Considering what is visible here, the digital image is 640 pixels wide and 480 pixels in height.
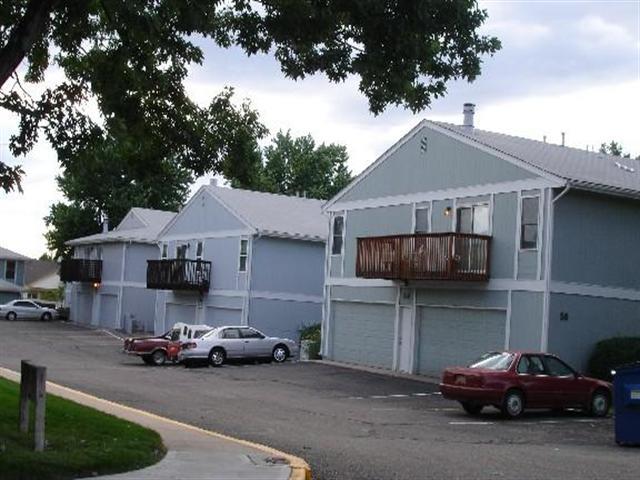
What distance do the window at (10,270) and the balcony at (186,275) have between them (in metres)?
36.1

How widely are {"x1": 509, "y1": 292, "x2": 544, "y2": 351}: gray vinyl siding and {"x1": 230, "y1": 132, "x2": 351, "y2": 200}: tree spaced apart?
50.5 meters

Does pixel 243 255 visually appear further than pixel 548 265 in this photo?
Yes

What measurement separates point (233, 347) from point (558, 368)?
15.1 meters

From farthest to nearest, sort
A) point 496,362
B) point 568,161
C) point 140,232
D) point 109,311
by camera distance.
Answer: point 109,311 < point 140,232 < point 568,161 < point 496,362

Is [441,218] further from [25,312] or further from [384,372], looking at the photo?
[25,312]

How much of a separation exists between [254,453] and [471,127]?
850 inches

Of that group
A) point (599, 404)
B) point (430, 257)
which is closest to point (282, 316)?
point (430, 257)

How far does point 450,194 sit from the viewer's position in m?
30.3

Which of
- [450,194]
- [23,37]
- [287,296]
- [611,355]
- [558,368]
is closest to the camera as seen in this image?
[23,37]

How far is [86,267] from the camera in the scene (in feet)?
199

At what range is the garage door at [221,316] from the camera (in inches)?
1668

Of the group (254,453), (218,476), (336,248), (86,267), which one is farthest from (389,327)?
(86,267)

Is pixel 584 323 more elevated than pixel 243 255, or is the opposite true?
pixel 243 255

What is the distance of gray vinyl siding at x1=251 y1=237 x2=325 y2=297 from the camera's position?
41500 mm
